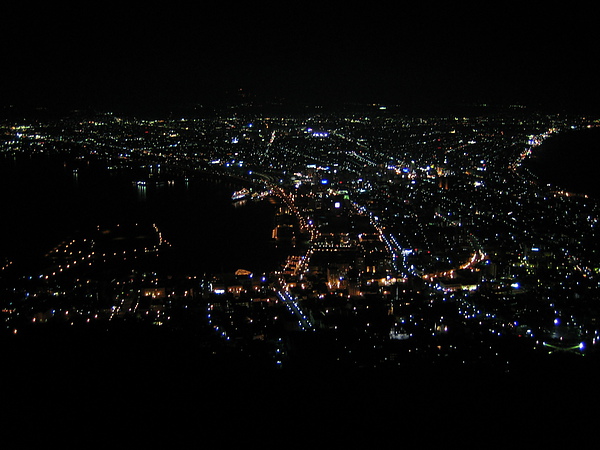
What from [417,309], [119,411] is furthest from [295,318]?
[119,411]

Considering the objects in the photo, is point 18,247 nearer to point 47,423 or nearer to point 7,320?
point 7,320

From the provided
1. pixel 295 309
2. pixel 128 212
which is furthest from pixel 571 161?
pixel 295 309

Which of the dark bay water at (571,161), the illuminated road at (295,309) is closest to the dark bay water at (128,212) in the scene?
the illuminated road at (295,309)

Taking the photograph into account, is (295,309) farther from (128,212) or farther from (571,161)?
(571,161)

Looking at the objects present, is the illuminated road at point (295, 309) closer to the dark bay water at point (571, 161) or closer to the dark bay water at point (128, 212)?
the dark bay water at point (128, 212)

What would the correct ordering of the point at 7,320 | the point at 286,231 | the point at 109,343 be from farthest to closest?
the point at 286,231 → the point at 7,320 → the point at 109,343

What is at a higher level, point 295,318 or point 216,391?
point 216,391

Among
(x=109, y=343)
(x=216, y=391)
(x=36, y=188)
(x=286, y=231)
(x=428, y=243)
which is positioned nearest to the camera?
(x=216, y=391)

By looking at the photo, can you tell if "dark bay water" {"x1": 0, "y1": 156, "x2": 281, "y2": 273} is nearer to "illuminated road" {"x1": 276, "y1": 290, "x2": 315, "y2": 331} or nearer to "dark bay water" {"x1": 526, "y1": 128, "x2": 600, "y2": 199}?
"illuminated road" {"x1": 276, "y1": 290, "x2": 315, "y2": 331}

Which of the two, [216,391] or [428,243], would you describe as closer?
[216,391]
